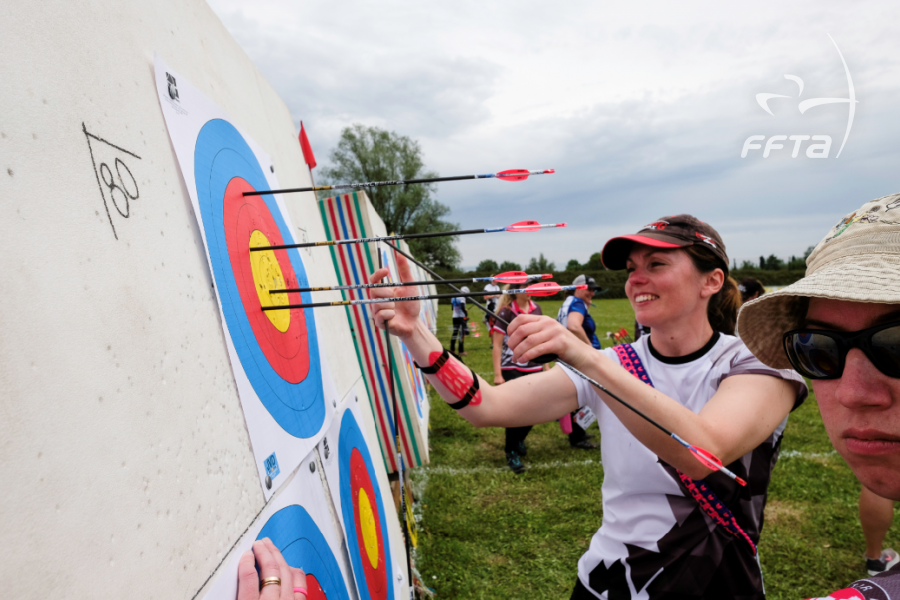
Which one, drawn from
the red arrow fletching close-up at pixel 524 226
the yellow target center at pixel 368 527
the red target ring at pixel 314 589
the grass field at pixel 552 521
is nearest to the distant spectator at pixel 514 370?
the grass field at pixel 552 521

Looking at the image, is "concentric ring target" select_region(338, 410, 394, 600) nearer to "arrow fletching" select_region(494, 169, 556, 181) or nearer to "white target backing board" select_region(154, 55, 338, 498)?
"white target backing board" select_region(154, 55, 338, 498)

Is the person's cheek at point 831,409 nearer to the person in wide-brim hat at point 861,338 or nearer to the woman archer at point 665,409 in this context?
the person in wide-brim hat at point 861,338

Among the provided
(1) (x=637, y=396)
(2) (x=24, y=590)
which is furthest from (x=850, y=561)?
(2) (x=24, y=590)

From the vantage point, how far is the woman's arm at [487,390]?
1466 millimetres

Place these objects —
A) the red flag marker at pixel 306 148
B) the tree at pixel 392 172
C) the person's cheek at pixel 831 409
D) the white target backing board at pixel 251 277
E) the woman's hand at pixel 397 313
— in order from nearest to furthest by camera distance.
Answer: the person's cheek at pixel 831 409
the white target backing board at pixel 251 277
the woman's hand at pixel 397 313
the red flag marker at pixel 306 148
the tree at pixel 392 172

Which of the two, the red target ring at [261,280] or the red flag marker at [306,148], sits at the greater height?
the red flag marker at [306,148]

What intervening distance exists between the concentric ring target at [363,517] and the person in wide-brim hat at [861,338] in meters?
1.19

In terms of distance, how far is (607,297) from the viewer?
30.3 meters

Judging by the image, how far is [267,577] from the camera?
813 mm

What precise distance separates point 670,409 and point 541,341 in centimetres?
35

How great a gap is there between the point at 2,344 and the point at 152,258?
0.30m

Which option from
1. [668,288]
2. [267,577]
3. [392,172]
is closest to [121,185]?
[267,577]

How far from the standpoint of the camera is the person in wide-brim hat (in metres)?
0.73

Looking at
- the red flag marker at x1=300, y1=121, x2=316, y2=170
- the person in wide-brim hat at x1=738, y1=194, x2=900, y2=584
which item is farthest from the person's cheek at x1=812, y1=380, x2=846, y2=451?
the red flag marker at x1=300, y1=121, x2=316, y2=170
